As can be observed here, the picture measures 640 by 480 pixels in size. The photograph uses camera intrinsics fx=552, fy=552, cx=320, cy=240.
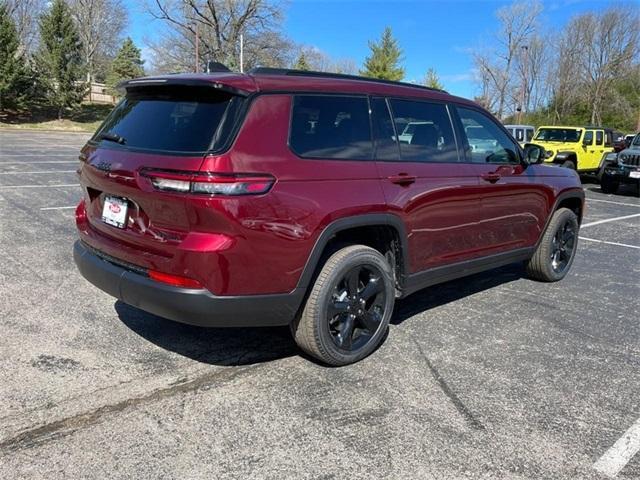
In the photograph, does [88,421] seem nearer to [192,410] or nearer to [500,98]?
[192,410]

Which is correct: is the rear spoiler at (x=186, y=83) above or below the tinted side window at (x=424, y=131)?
above

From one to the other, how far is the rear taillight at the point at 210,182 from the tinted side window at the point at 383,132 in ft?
3.26

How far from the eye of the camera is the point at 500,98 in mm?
56438

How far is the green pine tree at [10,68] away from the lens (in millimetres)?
32625

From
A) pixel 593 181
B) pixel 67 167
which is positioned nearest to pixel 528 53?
pixel 593 181

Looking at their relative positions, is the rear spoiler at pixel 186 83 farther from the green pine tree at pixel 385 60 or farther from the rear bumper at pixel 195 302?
the green pine tree at pixel 385 60

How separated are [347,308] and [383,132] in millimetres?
1197

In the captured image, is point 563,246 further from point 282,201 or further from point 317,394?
point 282,201

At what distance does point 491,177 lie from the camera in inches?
178

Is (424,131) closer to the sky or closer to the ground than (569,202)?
closer to the sky

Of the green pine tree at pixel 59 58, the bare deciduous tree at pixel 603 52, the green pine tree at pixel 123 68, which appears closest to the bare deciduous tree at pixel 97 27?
the green pine tree at pixel 123 68

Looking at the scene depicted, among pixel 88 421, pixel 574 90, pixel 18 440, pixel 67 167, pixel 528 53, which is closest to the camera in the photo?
pixel 18 440

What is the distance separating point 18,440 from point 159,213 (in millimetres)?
1279

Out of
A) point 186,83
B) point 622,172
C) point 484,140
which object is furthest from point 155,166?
point 622,172
